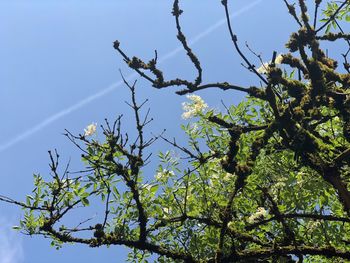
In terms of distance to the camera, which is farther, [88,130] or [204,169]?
[204,169]

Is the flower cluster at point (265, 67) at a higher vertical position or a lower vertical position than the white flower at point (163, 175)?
higher

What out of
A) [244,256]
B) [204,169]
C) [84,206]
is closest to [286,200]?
[204,169]

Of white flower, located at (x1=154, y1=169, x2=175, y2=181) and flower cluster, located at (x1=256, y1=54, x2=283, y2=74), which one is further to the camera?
white flower, located at (x1=154, y1=169, x2=175, y2=181)

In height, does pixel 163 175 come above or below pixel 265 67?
below

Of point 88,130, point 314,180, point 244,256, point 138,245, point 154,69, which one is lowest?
point 244,256

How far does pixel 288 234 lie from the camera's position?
351 inches

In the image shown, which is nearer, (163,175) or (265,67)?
(265,67)

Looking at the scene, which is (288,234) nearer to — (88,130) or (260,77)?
(260,77)

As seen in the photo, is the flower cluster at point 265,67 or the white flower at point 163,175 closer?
the flower cluster at point 265,67

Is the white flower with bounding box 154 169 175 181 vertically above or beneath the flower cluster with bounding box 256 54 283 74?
beneath

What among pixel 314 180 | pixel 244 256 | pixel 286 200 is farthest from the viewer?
pixel 286 200

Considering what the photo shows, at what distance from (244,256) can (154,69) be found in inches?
204

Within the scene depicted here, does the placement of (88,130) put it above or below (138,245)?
above

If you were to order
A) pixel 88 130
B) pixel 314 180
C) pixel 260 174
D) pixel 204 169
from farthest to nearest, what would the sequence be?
pixel 260 174, pixel 204 169, pixel 314 180, pixel 88 130
